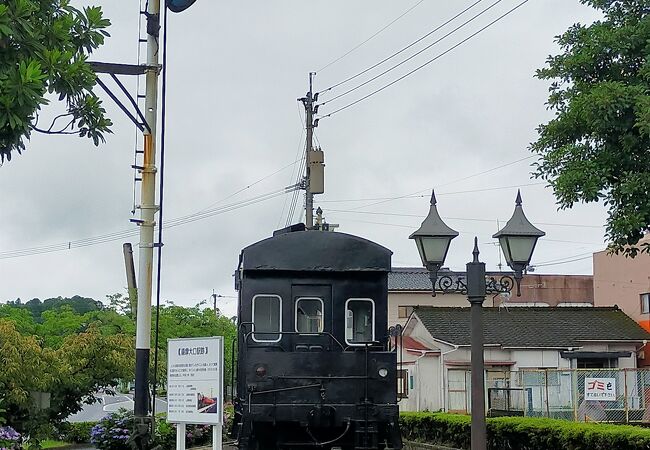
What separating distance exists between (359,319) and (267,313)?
131 cm

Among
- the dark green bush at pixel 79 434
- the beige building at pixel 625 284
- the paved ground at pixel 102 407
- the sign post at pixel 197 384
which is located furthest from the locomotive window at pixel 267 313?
the beige building at pixel 625 284

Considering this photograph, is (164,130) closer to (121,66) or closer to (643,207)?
(121,66)

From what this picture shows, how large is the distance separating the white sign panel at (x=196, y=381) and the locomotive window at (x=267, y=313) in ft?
11.6

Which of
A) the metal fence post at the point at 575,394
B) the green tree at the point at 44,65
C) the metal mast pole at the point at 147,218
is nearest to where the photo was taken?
the green tree at the point at 44,65

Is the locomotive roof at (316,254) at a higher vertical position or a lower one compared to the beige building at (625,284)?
lower

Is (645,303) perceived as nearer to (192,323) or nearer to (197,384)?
(192,323)

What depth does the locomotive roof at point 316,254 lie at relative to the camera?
43.7 ft

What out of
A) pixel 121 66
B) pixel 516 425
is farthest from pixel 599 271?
pixel 121 66

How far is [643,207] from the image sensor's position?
36.8 feet

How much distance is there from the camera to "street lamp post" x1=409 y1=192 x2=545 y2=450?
10.2 metres

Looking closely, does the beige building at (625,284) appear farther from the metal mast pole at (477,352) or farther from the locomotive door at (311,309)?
the metal mast pole at (477,352)

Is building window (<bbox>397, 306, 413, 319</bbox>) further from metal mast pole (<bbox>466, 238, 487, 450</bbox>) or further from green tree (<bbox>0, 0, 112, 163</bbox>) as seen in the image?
green tree (<bbox>0, 0, 112, 163</bbox>)

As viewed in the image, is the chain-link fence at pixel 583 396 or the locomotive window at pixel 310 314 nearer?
the locomotive window at pixel 310 314

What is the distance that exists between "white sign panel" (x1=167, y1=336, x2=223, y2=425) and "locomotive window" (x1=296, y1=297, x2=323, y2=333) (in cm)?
374
